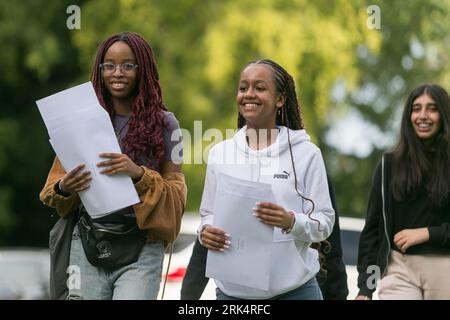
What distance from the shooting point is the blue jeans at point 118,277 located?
4840 mm

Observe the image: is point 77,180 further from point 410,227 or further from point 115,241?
point 410,227

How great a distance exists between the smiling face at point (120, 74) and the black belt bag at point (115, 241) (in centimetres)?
55

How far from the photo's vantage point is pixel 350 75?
15.4 meters

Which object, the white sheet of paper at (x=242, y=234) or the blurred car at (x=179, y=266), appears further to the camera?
the blurred car at (x=179, y=266)

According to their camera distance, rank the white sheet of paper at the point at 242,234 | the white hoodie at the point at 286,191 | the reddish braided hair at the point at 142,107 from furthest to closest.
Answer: the reddish braided hair at the point at 142,107, the white hoodie at the point at 286,191, the white sheet of paper at the point at 242,234

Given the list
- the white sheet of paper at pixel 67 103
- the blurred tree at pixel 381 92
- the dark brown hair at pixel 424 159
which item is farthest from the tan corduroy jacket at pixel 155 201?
the blurred tree at pixel 381 92

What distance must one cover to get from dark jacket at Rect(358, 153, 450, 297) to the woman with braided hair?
1.37 metres

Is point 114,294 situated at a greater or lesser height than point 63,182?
lesser

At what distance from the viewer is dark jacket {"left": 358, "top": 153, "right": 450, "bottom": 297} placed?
5879mm

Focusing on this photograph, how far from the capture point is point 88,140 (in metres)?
4.85

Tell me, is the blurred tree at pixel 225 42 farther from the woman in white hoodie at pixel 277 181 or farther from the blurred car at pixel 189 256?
the woman in white hoodie at pixel 277 181

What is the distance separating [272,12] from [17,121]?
6038 millimetres
